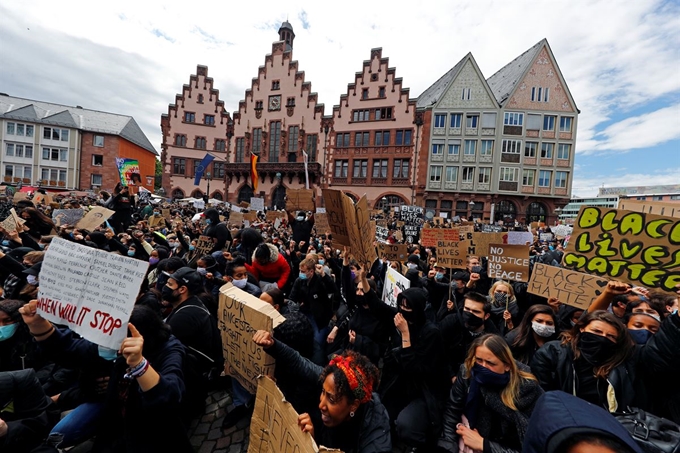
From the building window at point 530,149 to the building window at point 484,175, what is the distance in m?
3.75

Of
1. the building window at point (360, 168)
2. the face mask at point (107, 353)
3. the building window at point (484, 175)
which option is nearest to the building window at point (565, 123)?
the building window at point (484, 175)

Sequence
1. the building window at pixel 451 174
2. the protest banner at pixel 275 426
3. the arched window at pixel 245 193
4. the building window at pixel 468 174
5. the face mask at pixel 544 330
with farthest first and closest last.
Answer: the arched window at pixel 245 193 → the building window at pixel 451 174 → the building window at pixel 468 174 → the face mask at pixel 544 330 → the protest banner at pixel 275 426

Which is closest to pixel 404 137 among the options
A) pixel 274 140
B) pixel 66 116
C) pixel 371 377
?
pixel 274 140

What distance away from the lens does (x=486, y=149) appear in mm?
30609

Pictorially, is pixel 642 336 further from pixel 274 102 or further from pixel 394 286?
pixel 274 102

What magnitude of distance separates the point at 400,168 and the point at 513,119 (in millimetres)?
11497

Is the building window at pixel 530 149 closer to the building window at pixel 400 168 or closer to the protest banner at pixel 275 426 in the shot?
the building window at pixel 400 168

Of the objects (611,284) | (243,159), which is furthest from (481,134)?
(611,284)

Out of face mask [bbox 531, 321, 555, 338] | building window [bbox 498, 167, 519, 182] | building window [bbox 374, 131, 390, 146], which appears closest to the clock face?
building window [bbox 374, 131, 390, 146]

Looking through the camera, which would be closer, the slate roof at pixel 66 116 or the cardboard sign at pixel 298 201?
the cardboard sign at pixel 298 201

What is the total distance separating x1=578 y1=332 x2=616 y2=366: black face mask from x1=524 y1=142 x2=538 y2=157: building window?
3278 centimetres

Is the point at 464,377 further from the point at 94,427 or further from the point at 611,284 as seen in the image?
the point at 94,427

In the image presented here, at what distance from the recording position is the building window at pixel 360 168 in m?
33.0

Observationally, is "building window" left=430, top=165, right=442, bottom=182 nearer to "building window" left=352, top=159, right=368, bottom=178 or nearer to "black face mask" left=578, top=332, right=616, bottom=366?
"building window" left=352, top=159, right=368, bottom=178
